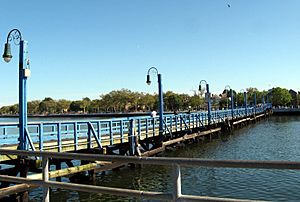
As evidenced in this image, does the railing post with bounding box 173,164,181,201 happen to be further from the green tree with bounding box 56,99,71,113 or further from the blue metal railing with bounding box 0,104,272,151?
the green tree with bounding box 56,99,71,113

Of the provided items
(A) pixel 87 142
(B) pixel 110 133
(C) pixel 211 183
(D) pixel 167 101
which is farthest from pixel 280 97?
(A) pixel 87 142

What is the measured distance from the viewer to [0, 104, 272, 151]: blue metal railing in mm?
13516

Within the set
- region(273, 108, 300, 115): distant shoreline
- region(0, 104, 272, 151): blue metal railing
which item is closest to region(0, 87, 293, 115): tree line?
region(273, 108, 300, 115): distant shoreline

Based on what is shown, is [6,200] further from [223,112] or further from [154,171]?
[223,112]

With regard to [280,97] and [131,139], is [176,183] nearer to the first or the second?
[131,139]

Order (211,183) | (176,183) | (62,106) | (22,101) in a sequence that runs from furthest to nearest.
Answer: (62,106) → (211,183) → (22,101) → (176,183)

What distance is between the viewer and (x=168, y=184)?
49.7ft

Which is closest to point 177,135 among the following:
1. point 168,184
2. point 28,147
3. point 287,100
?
point 168,184

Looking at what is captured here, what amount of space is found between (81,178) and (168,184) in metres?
3.83

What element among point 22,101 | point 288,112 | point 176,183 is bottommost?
point 288,112

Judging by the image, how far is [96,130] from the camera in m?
17.8

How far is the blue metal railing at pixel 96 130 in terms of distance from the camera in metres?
13.5

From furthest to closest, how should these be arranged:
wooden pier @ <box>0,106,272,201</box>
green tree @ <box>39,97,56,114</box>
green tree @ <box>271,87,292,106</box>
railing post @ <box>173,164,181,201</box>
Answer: green tree @ <box>39,97,56,114</box>, green tree @ <box>271,87,292,106</box>, wooden pier @ <box>0,106,272,201</box>, railing post @ <box>173,164,181,201</box>

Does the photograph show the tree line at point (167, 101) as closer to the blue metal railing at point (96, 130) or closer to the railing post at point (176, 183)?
the blue metal railing at point (96, 130)
